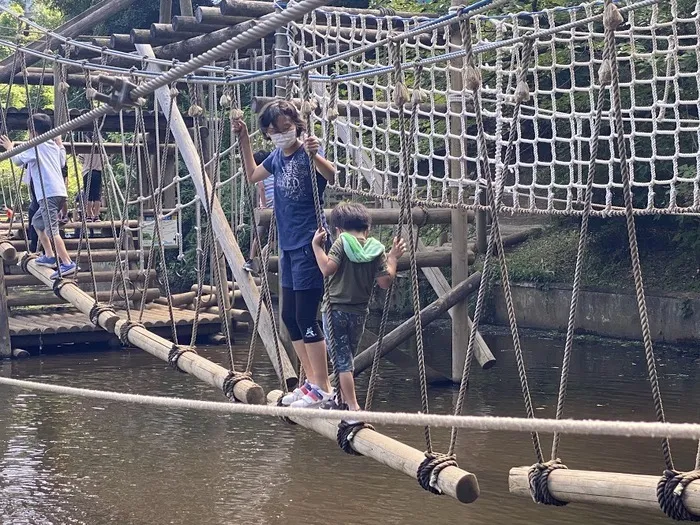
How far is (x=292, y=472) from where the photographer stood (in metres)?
6.57

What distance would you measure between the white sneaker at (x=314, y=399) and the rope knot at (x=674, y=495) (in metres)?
1.73

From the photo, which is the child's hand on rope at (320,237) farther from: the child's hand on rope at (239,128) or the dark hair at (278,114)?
the child's hand on rope at (239,128)

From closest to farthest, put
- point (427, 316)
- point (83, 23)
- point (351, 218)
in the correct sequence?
1. point (351, 218)
2. point (427, 316)
3. point (83, 23)

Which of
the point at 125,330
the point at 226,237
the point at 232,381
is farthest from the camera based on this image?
the point at 226,237

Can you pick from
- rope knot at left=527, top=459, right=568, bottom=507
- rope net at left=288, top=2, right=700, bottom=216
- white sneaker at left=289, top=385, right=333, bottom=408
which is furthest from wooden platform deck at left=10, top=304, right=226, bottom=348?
rope knot at left=527, top=459, right=568, bottom=507

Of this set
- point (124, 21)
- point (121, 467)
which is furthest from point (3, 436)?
point (124, 21)

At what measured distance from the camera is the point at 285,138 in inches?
189

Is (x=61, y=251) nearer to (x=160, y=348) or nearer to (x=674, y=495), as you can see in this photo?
(x=160, y=348)

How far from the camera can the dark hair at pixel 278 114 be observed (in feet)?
15.4

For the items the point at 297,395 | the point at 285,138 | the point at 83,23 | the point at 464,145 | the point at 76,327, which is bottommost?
the point at 76,327

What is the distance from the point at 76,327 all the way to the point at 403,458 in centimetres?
789

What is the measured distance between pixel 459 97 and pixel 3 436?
3.98 metres

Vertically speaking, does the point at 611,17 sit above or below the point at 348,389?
above

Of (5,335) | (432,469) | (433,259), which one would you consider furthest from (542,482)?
(5,335)
